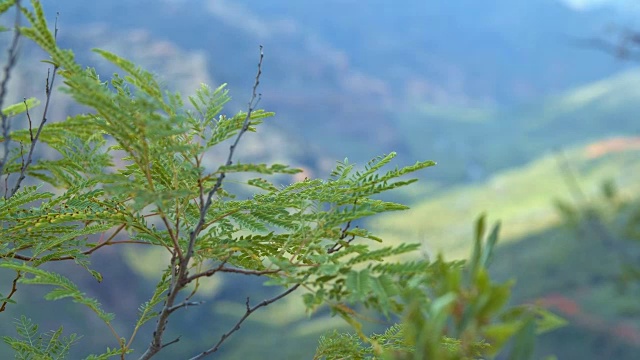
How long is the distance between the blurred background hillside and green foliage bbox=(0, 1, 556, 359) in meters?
2.62

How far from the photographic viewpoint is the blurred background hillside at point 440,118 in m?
18.5

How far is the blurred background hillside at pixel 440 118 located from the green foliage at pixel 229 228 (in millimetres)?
2624

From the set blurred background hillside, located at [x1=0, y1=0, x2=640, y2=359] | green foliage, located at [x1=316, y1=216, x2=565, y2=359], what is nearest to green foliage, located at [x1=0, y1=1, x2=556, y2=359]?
green foliage, located at [x1=316, y1=216, x2=565, y2=359]

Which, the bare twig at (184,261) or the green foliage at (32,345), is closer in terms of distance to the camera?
the bare twig at (184,261)

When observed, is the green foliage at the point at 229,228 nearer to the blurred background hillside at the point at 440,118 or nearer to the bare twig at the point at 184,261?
the bare twig at the point at 184,261

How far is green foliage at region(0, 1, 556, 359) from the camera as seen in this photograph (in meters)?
0.91

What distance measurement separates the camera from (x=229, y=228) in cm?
158

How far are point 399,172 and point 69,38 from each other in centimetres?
3360

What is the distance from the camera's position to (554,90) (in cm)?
5828

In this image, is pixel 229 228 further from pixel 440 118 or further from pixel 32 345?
pixel 440 118

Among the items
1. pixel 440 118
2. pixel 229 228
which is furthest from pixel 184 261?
pixel 440 118

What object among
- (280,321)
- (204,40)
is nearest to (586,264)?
(280,321)

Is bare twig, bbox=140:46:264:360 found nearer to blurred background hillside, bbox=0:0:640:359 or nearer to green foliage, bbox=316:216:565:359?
green foliage, bbox=316:216:565:359

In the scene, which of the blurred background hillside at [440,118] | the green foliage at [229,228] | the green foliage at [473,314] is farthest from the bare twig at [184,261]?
the blurred background hillside at [440,118]
